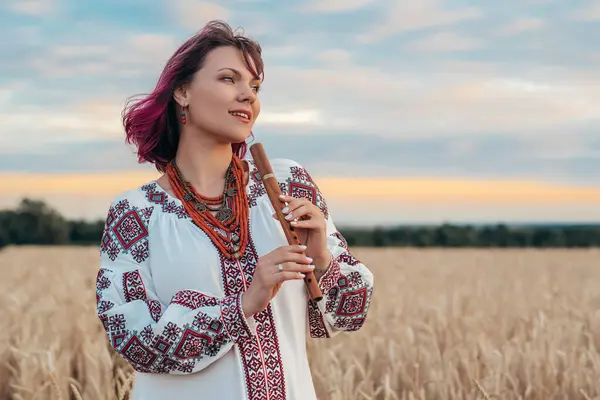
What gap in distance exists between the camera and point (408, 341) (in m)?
5.18

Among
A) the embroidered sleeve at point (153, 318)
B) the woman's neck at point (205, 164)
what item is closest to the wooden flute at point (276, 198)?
the woman's neck at point (205, 164)

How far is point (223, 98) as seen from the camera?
266 centimetres

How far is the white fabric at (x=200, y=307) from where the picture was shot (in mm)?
2525

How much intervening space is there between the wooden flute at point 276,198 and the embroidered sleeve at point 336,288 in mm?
70

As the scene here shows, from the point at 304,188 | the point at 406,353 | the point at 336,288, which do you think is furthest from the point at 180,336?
the point at 406,353

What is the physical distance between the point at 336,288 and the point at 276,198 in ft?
1.24

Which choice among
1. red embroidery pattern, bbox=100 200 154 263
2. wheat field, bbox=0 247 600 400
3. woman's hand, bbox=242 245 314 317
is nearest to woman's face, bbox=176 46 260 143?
red embroidery pattern, bbox=100 200 154 263

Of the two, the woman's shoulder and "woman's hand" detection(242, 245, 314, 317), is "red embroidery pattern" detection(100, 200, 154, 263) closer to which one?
the woman's shoulder

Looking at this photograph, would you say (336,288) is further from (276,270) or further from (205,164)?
(205,164)

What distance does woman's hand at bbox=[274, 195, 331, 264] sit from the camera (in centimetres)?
253

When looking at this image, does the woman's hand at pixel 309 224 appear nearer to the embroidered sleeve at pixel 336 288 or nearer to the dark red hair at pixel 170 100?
the embroidered sleeve at pixel 336 288

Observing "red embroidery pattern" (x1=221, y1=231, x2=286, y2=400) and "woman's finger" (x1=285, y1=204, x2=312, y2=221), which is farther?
"red embroidery pattern" (x1=221, y1=231, x2=286, y2=400)

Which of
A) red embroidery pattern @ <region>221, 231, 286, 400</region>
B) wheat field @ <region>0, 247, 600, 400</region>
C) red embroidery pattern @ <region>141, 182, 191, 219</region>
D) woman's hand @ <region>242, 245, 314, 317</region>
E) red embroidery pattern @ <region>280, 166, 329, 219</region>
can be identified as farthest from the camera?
wheat field @ <region>0, 247, 600, 400</region>

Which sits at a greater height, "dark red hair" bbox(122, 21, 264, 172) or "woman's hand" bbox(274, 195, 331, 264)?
"dark red hair" bbox(122, 21, 264, 172)
